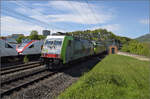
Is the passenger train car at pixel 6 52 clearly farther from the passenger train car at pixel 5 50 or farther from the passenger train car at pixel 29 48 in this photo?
the passenger train car at pixel 29 48

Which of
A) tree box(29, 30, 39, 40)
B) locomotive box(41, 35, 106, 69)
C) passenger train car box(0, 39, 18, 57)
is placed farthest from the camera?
tree box(29, 30, 39, 40)

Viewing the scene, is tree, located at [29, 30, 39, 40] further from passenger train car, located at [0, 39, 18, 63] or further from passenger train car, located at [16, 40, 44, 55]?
passenger train car, located at [0, 39, 18, 63]

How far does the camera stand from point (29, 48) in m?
19.2

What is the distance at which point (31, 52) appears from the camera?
770 inches

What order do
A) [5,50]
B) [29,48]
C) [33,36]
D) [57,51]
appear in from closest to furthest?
1. [57,51]
2. [5,50]
3. [29,48]
4. [33,36]

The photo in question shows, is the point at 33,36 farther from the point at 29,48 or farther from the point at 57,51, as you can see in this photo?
the point at 57,51

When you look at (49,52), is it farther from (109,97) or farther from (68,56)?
(109,97)

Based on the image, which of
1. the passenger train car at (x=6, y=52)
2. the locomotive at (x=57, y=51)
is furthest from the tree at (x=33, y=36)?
the locomotive at (x=57, y=51)

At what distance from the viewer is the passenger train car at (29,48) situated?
60.0 feet

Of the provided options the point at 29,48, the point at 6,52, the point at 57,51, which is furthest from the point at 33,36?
the point at 57,51

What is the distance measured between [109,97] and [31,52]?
16.0 metres

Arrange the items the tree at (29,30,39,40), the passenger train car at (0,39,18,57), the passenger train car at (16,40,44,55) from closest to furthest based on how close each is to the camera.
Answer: the passenger train car at (0,39,18,57) → the passenger train car at (16,40,44,55) → the tree at (29,30,39,40)

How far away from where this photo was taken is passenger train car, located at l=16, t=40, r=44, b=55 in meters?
18.3

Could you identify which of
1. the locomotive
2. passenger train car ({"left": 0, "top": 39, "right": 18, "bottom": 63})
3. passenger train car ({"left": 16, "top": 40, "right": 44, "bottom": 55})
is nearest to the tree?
passenger train car ({"left": 16, "top": 40, "right": 44, "bottom": 55})
